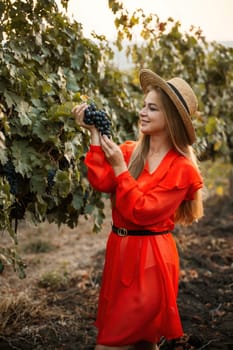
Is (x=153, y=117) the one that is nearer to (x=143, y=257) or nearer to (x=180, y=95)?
(x=180, y=95)

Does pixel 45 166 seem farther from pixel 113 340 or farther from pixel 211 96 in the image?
pixel 211 96

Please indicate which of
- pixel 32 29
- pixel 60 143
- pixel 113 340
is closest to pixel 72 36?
pixel 32 29

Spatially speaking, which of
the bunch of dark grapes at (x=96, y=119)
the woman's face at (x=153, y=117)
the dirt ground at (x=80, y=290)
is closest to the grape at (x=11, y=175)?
the bunch of dark grapes at (x=96, y=119)

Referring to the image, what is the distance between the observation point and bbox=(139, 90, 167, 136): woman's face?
294 centimetres

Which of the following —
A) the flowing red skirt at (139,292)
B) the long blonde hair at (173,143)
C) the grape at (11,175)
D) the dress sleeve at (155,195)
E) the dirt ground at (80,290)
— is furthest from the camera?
the dirt ground at (80,290)

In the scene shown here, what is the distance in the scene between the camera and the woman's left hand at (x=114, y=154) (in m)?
2.74

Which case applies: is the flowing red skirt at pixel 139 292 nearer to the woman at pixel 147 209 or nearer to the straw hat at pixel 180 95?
the woman at pixel 147 209

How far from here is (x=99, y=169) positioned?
2.85 meters

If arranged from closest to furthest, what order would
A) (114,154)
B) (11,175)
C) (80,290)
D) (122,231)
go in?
(114,154), (122,231), (11,175), (80,290)

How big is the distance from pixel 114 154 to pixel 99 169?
0.16 meters

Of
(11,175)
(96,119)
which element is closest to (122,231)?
(96,119)

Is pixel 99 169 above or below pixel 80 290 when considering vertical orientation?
above

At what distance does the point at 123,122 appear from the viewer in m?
4.91

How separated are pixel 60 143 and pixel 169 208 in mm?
891
